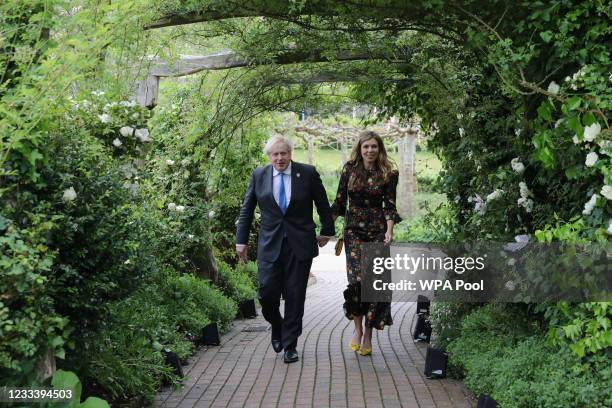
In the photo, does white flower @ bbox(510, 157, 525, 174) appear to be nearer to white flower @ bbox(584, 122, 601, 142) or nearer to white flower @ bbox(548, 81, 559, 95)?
white flower @ bbox(548, 81, 559, 95)

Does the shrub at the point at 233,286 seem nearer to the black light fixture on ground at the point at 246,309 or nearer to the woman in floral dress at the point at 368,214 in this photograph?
the black light fixture on ground at the point at 246,309

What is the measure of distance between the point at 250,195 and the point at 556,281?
9.40 feet

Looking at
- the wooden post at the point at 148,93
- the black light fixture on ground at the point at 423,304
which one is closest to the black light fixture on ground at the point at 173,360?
the wooden post at the point at 148,93

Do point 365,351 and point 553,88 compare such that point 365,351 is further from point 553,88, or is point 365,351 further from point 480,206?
point 553,88

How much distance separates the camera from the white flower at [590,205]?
448 centimetres

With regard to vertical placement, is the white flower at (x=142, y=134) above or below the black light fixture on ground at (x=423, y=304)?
above

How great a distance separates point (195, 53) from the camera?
34.3 ft

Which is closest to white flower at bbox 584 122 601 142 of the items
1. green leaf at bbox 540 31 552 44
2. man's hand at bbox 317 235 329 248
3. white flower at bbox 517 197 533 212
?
green leaf at bbox 540 31 552 44

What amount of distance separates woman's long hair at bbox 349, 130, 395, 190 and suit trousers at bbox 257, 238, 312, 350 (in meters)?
0.84

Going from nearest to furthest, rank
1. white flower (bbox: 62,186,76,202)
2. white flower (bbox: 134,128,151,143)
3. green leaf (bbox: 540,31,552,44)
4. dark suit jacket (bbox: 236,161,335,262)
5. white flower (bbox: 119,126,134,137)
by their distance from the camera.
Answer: white flower (bbox: 62,186,76,202)
green leaf (bbox: 540,31,552,44)
white flower (bbox: 119,126,134,137)
white flower (bbox: 134,128,151,143)
dark suit jacket (bbox: 236,161,335,262)

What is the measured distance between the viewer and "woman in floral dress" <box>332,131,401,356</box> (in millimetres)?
7020

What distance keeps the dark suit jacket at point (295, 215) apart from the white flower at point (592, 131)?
9.22 feet

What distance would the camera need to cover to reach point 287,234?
670 cm

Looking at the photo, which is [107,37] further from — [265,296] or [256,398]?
[265,296]
